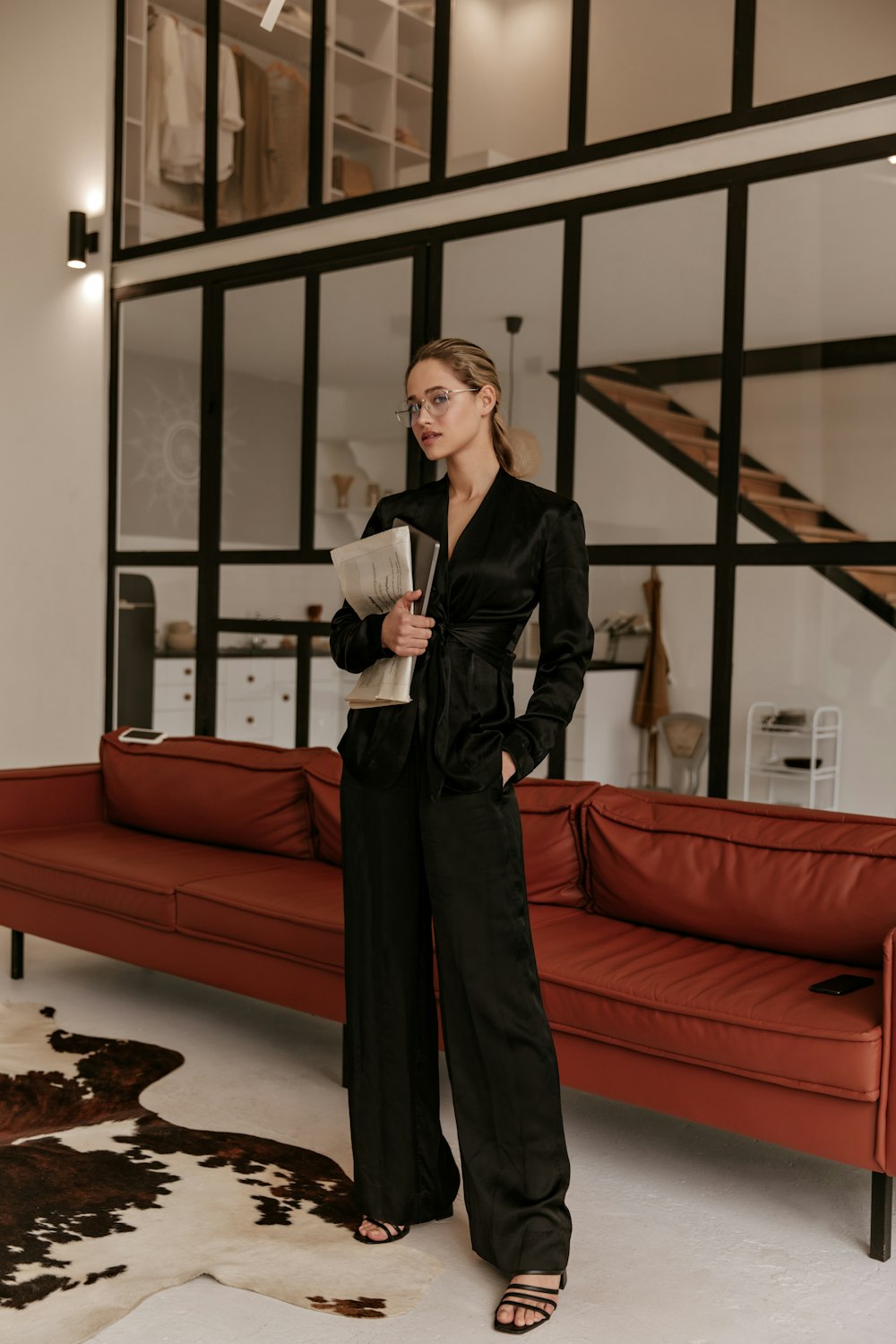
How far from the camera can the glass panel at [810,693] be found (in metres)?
3.74

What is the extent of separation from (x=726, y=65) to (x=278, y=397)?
214 cm

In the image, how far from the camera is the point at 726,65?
4.02m

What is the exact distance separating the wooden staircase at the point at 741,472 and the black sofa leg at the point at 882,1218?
178cm

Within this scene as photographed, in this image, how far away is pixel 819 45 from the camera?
3820 millimetres

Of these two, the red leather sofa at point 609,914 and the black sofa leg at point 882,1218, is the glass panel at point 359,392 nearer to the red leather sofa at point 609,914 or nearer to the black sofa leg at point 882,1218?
the red leather sofa at point 609,914

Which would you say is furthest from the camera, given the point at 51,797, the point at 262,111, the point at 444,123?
the point at 262,111

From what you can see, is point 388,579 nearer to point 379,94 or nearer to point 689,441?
point 689,441

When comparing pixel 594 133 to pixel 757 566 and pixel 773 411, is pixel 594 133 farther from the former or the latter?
pixel 757 566

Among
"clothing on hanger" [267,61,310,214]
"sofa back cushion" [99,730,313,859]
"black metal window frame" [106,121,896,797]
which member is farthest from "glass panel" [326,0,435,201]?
"sofa back cushion" [99,730,313,859]

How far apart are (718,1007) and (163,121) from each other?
15.6ft

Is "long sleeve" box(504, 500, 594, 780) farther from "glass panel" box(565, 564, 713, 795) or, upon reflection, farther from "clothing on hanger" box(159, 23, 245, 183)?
"clothing on hanger" box(159, 23, 245, 183)

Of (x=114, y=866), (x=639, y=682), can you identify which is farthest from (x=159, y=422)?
(x=639, y=682)

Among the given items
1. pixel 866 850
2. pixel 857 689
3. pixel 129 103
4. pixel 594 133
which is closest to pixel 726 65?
pixel 594 133

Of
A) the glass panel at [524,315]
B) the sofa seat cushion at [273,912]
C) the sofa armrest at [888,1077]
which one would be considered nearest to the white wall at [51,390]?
→ the glass panel at [524,315]
